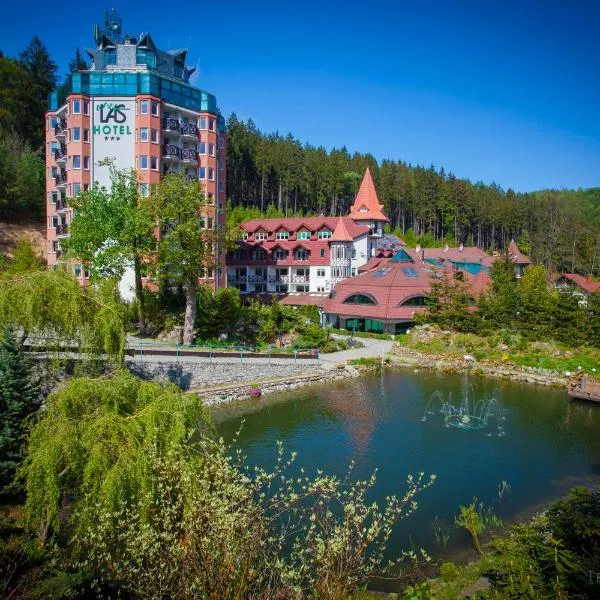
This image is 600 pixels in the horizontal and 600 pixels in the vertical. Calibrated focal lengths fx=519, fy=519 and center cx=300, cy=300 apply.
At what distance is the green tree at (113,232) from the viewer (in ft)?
102

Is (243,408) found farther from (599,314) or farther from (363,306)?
(599,314)

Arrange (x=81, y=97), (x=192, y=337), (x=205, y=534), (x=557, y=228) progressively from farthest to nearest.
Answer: (x=557, y=228)
(x=81, y=97)
(x=192, y=337)
(x=205, y=534)

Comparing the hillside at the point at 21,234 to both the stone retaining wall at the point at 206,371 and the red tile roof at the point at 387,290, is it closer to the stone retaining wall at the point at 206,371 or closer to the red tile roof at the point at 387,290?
the stone retaining wall at the point at 206,371

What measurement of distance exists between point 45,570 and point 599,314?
1469 inches

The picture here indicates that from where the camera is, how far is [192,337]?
33.1 m

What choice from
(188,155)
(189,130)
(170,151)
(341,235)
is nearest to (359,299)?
(341,235)

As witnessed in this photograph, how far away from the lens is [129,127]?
4022cm

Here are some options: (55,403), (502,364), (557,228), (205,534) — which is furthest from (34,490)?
(557,228)

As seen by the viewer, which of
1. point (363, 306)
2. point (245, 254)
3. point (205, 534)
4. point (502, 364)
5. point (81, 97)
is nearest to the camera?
point (205, 534)

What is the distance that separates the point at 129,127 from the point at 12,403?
31077mm

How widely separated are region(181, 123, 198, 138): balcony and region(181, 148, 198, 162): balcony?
47.3 inches

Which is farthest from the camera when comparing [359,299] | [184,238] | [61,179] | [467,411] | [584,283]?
[584,283]

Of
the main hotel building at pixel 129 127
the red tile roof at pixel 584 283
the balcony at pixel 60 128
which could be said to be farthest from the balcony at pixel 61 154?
the red tile roof at pixel 584 283

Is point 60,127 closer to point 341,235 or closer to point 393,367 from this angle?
point 341,235
